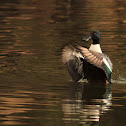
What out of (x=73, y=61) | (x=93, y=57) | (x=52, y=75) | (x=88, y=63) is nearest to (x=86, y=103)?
(x=93, y=57)

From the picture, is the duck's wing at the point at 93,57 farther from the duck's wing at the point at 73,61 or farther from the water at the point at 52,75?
the water at the point at 52,75

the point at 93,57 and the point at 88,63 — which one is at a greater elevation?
the point at 93,57

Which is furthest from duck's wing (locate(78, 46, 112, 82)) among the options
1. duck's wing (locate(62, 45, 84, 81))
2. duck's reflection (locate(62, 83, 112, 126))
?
duck's reflection (locate(62, 83, 112, 126))

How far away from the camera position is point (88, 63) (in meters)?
12.0

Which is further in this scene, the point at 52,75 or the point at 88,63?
the point at 52,75

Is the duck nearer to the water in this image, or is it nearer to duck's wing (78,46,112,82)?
duck's wing (78,46,112,82)

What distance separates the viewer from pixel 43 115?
9.56 m

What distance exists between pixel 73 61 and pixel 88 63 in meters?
0.34

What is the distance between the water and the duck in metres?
0.23

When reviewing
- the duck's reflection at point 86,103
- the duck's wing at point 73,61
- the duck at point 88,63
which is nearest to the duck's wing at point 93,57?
the duck at point 88,63

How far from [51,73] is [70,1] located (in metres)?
22.7

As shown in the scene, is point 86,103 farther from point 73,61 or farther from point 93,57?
point 73,61

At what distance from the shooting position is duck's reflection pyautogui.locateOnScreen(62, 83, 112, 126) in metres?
9.34

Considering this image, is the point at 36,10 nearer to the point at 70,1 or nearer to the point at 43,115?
the point at 70,1
